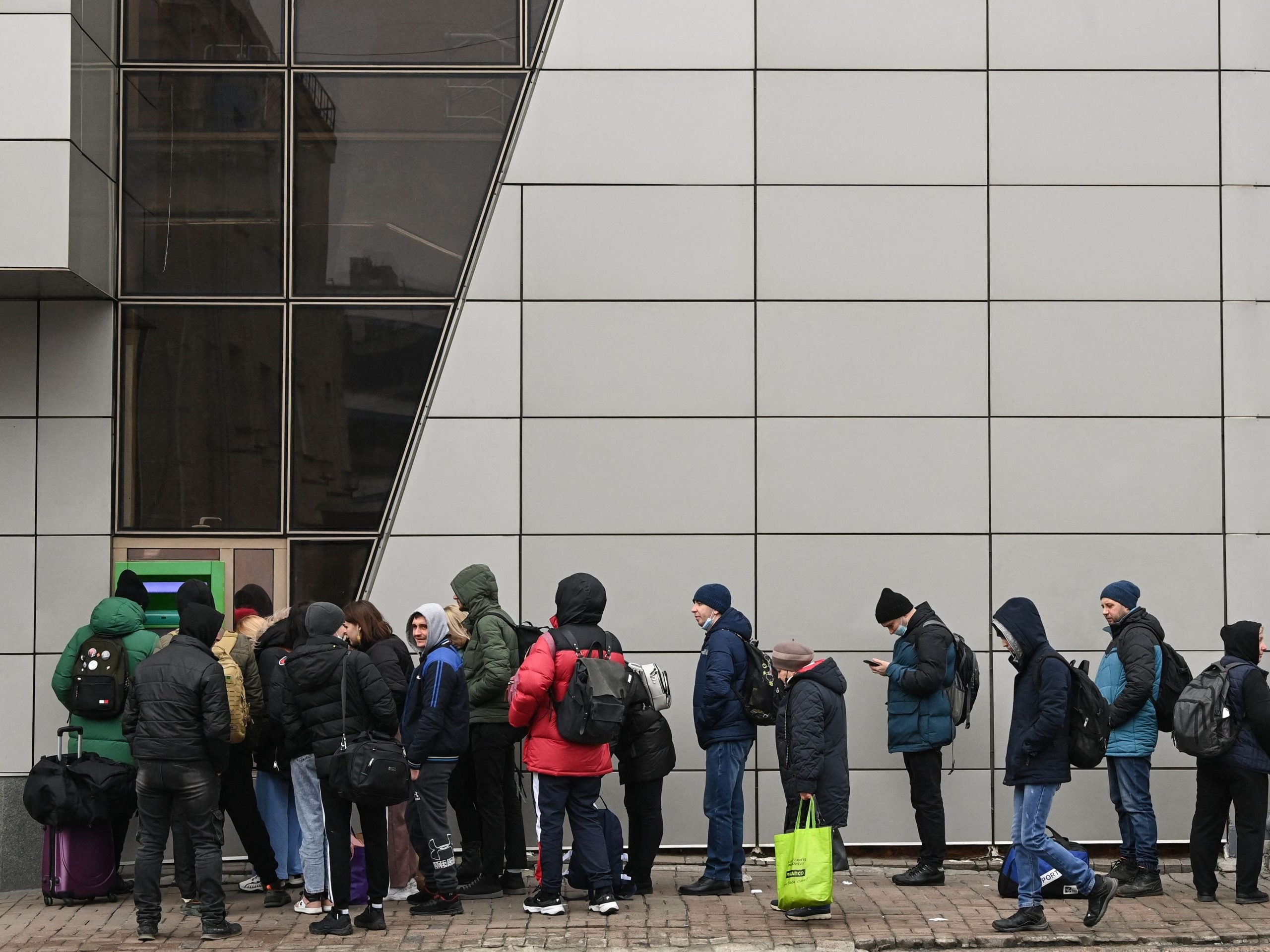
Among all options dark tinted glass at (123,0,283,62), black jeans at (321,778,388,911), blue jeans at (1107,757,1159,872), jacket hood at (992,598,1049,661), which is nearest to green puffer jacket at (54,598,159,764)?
black jeans at (321,778,388,911)

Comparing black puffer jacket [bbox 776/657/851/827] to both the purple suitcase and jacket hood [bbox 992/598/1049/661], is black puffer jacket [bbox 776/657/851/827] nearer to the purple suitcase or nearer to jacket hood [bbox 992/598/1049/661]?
jacket hood [bbox 992/598/1049/661]

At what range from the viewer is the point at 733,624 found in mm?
8289

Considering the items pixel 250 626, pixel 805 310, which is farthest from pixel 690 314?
pixel 250 626

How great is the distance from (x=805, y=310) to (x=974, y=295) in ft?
4.09

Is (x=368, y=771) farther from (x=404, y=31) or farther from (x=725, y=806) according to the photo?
(x=404, y=31)

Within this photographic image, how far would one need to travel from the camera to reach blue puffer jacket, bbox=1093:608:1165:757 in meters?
8.12

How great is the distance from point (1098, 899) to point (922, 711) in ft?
5.73

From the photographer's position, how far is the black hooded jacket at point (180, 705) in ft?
24.4

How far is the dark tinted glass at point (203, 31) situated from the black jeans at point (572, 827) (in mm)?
5760

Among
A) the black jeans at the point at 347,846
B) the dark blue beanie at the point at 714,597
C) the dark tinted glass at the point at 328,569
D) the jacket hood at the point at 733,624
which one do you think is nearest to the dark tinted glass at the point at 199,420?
the dark tinted glass at the point at 328,569

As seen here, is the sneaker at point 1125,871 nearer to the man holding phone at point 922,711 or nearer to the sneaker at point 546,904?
the man holding phone at point 922,711

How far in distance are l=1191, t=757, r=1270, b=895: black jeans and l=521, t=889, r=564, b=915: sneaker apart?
3.99 meters

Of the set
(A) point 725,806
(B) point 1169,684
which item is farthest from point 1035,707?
(A) point 725,806

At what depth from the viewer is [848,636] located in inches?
371
